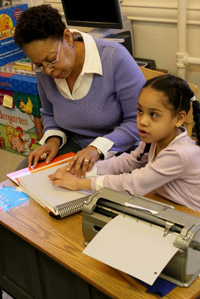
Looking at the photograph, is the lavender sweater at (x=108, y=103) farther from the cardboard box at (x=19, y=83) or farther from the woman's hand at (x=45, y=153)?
the cardboard box at (x=19, y=83)

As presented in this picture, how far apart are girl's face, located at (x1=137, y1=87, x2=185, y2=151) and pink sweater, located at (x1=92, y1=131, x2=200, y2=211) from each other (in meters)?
0.05

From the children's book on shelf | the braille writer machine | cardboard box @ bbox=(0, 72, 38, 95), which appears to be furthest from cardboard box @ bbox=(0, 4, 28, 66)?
the braille writer machine

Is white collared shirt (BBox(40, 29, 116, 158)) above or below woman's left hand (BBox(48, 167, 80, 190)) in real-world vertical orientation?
above

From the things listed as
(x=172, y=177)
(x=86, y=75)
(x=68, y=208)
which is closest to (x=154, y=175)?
(x=172, y=177)

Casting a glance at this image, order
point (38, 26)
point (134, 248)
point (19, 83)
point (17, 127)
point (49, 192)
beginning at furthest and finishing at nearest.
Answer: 1. point (17, 127)
2. point (19, 83)
3. point (38, 26)
4. point (49, 192)
5. point (134, 248)

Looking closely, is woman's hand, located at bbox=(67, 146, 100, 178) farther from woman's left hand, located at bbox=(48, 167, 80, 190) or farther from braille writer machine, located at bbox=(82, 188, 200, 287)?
braille writer machine, located at bbox=(82, 188, 200, 287)

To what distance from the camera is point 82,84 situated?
1745mm

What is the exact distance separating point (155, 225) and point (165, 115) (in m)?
0.38

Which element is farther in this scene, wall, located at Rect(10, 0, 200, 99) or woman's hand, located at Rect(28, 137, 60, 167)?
wall, located at Rect(10, 0, 200, 99)

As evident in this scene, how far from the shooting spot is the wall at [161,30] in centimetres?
265

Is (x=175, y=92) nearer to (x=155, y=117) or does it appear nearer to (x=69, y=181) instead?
(x=155, y=117)

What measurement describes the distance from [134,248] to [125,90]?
84 centimetres

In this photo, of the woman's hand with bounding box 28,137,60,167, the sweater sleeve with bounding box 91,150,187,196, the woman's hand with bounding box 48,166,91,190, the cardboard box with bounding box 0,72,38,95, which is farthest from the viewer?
the cardboard box with bounding box 0,72,38,95

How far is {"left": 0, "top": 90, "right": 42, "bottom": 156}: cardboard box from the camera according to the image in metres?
3.03
